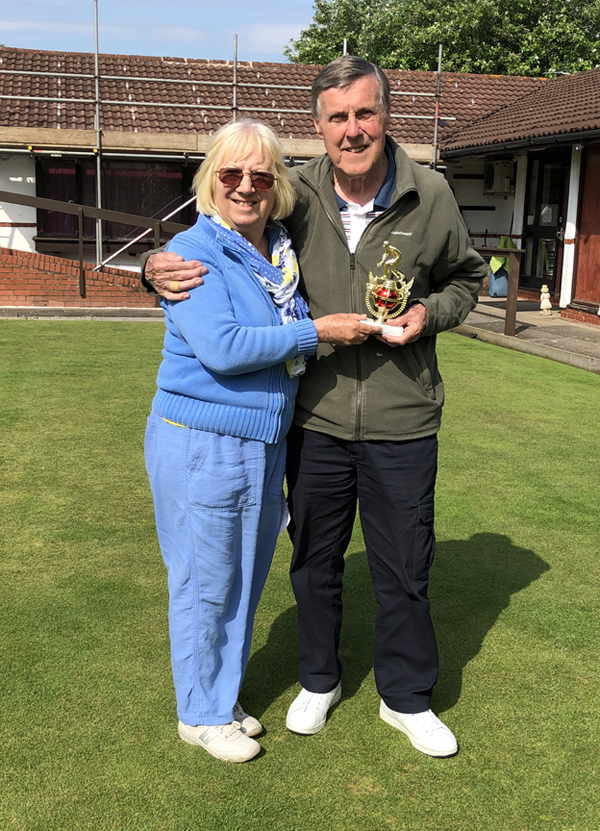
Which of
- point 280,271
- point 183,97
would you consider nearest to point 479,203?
point 183,97

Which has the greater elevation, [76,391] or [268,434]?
[268,434]

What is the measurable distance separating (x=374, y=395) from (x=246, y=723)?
110cm

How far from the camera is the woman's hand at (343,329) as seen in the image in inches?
96.5

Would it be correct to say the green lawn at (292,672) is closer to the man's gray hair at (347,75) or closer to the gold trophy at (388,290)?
the gold trophy at (388,290)

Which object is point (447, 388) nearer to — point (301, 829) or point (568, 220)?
point (301, 829)

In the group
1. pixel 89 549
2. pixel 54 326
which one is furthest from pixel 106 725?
pixel 54 326

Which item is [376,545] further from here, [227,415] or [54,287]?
[54,287]

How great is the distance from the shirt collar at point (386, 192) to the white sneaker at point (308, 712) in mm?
1560

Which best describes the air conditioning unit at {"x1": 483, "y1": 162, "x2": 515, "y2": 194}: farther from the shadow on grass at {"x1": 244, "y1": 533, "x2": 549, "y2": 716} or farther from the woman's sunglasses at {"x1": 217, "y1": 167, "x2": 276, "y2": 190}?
the woman's sunglasses at {"x1": 217, "y1": 167, "x2": 276, "y2": 190}

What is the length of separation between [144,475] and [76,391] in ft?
8.18

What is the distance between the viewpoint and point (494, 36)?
33.4 m

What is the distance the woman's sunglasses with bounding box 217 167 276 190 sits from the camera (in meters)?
2.38

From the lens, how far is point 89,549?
166 inches

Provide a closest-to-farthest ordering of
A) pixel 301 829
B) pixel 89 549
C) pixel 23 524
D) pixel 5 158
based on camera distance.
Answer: pixel 301 829 → pixel 89 549 → pixel 23 524 → pixel 5 158
